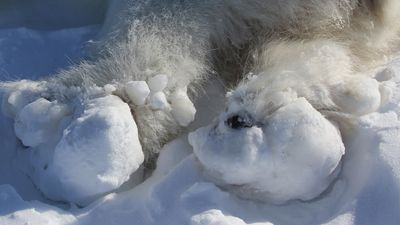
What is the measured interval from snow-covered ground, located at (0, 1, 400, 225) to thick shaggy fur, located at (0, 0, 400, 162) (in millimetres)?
77

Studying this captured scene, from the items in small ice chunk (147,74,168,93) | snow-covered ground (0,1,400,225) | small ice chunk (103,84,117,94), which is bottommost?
snow-covered ground (0,1,400,225)

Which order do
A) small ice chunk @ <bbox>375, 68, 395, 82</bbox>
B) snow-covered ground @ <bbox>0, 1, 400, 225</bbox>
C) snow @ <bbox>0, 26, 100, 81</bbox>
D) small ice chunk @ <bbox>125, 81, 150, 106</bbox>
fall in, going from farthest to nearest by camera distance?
snow @ <bbox>0, 26, 100, 81</bbox> < small ice chunk @ <bbox>375, 68, 395, 82</bbox> < small ice chunk @ <bbox>125, 81, 150, 106</bbox> < snow-covered ground @ <bbox>0, 1, 400, 225</bbox>

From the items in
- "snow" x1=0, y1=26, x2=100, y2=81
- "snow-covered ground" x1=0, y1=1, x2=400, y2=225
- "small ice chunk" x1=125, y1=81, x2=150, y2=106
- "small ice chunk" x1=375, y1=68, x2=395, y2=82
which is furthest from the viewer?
"snow" x1=0, y1=26, x2=100, y2=81

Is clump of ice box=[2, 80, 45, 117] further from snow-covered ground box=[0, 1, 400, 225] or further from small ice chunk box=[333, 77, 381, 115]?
small ice chunk box=[333, 77, 381, 115]

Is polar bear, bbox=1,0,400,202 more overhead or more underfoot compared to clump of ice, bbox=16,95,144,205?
more overhead

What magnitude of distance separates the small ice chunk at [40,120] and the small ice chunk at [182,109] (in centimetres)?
26

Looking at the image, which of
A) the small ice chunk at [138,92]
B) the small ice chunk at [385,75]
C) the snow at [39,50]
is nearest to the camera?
the small ice chunk at [138,92]

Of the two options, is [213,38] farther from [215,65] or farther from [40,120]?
[40,120]

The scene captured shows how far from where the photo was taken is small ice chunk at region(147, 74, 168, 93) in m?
1.48

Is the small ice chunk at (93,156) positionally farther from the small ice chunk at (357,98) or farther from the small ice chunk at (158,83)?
the small ice chunk at (357,98)

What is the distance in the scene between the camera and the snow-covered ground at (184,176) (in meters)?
1.32

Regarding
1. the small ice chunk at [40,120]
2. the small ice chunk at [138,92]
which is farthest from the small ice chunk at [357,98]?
the small ice chunk at [40,120]

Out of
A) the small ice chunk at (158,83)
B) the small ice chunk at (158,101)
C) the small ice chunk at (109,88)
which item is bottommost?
the small ice chunk at (158,101)

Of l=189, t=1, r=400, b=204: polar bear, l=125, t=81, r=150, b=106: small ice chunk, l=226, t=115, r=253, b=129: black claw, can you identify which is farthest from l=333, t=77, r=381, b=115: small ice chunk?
l=125, t=81, r=150, b=106: small ice chunk
